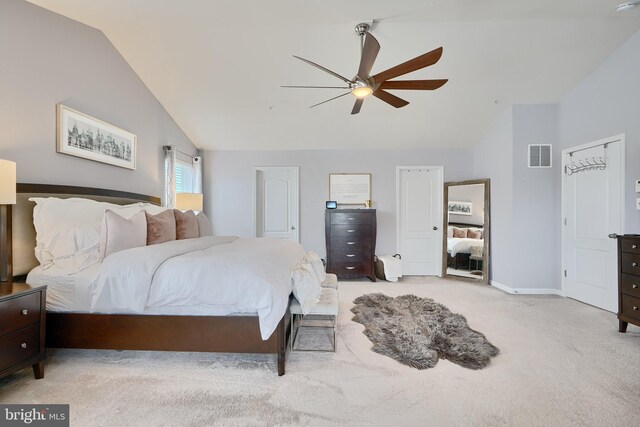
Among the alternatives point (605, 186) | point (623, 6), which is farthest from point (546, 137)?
point (623, 6)

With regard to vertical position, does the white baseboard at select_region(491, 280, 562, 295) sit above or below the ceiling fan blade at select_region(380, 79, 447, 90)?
below

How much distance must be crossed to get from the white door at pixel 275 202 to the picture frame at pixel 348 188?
2.57 feet

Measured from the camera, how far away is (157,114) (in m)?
4.16

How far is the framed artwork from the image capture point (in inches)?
196

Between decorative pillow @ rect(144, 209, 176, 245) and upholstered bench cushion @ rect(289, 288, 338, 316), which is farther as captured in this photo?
decorative pillow @ rect(144, 209, 176, 245)

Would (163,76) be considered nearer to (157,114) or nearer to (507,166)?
(157,114)

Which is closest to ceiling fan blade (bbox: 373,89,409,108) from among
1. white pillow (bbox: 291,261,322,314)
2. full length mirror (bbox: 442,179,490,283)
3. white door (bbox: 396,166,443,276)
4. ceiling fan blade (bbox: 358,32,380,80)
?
ceiling fan blade (bbox: 358,32,380,80)

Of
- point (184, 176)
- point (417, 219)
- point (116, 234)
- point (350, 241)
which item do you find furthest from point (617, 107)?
point (184, 176)

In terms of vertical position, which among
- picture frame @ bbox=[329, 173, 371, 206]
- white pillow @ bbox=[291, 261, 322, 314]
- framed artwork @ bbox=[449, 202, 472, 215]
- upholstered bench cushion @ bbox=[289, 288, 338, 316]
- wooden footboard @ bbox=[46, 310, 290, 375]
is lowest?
wooden footboard @ bbox=[46, 310, 290, 375]

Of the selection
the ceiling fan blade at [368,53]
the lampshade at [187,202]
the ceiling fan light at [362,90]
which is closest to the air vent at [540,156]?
the ceiling fan light at [362,90]

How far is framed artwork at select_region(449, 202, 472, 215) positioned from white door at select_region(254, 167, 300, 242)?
9.80ft

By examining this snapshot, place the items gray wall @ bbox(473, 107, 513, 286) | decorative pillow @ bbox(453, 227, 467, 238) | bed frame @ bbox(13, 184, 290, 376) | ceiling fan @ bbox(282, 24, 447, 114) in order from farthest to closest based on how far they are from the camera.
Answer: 1. decorative pillow @ bbox(453, 227, 467, 238)
2. gray wall @ bbox(473, 107, 513, 286)
3. ceiling fan @ bbox(282, 24, 447, 114)
4. bed frame @ bbox(13, 184, 290, 376)

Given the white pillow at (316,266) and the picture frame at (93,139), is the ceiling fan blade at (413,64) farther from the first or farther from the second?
the picture frame at (93,139)

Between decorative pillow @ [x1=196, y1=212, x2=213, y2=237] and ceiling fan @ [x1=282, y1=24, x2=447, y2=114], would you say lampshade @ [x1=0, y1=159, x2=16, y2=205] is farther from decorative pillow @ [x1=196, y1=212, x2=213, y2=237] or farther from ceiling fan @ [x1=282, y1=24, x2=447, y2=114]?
ceiling fan @ [x1=282, y1=24, x2=447, y2=114]
